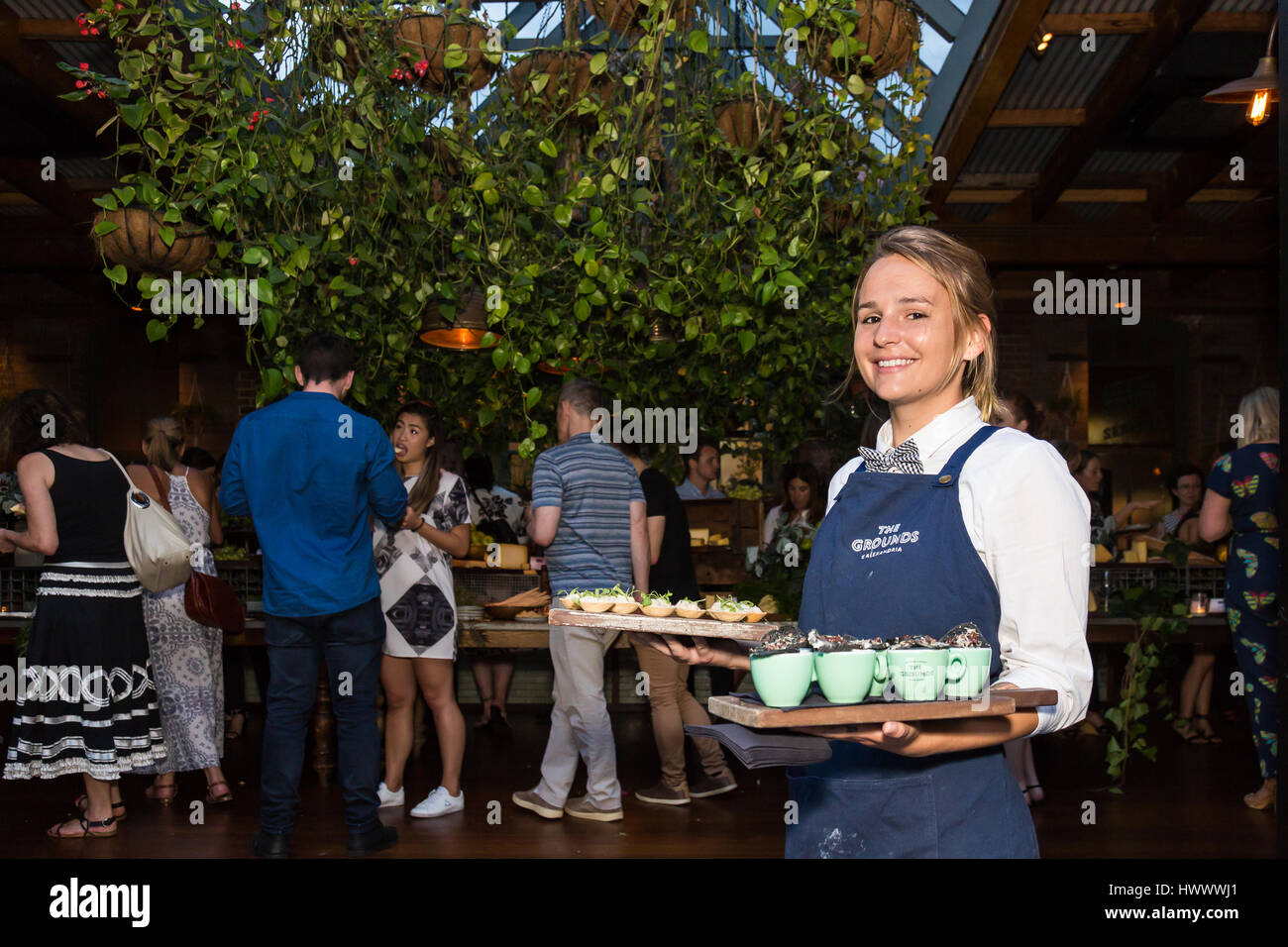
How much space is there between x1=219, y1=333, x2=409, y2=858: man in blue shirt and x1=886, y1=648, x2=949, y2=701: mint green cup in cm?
255

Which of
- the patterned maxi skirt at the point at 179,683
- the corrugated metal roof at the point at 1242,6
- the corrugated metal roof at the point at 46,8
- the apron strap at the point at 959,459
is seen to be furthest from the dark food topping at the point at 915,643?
the corrugated metal roof at the point at 46,8

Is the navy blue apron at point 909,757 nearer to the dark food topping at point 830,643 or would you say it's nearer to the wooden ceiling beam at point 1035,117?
the dark food topping at point 830,643

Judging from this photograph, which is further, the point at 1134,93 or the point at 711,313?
the point at 1134,93

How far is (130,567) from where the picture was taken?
394 centimetres

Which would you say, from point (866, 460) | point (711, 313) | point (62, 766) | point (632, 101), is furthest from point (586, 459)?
point (866, 460)

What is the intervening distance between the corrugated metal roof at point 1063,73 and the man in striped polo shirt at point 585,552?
12.6 feet

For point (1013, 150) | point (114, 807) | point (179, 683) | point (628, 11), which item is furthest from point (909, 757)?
point (1013, 150)

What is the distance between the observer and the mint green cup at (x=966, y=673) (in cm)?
117

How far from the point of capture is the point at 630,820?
429 cm

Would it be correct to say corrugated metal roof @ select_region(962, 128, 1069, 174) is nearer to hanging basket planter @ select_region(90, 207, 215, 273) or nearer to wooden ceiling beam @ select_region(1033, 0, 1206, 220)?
wooden ceiling beam @ select_region(1033, 0, 1206, 220)

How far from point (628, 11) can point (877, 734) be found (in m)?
2.48

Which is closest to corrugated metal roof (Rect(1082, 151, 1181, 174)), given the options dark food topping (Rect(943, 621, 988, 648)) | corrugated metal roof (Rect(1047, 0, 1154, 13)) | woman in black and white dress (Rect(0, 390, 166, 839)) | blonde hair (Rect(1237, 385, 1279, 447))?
corrugated metal roof (Rect(1047, 0, 1154, 13))
